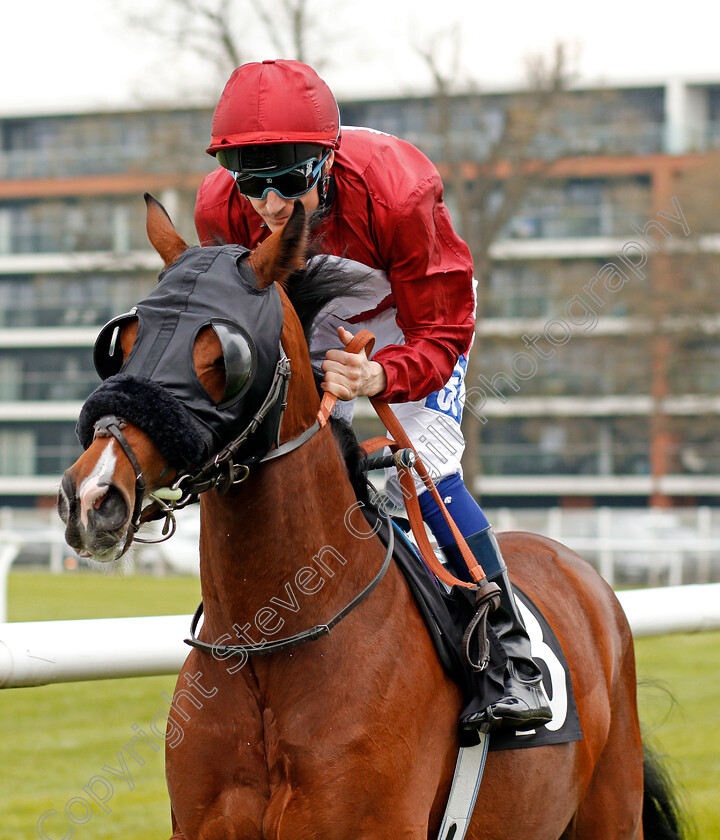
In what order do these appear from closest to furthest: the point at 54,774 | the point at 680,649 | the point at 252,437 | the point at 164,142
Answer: the point at 252,437 → the point at 54,774 → the point at 680,649 → the point at 164,142

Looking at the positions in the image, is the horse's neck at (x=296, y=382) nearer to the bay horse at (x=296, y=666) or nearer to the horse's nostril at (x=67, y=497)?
the bay horse at (x=296, y=666)

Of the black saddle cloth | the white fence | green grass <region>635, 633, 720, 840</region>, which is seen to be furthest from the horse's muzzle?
green grass <region>635, 633, 720, 840</region>

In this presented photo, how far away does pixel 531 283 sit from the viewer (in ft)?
117

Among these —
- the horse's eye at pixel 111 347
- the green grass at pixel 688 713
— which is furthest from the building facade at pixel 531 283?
the horse's eye at pixel 111 347

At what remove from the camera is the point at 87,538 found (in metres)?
1.95

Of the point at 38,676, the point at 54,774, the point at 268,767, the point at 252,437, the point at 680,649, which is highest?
the point at 252,437

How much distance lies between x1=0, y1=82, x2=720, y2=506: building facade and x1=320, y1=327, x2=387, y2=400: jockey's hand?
17.5 meters

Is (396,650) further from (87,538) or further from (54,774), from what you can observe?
(54,774)

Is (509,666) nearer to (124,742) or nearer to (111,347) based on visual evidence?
(111,347)

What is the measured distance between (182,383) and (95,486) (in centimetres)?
28

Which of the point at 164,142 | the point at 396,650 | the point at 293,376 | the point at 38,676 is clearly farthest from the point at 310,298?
the point at 164,142

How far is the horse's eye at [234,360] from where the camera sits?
84.5 inches

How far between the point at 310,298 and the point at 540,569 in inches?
60.2

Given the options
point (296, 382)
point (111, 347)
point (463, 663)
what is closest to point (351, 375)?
point (296, 382)
